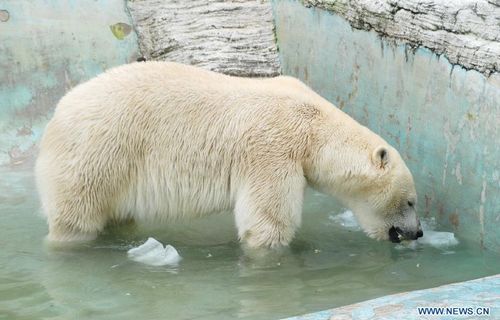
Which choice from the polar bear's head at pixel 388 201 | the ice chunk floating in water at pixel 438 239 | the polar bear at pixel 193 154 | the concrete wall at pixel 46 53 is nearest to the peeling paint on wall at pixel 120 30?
the concrete wall at pixel 46 53

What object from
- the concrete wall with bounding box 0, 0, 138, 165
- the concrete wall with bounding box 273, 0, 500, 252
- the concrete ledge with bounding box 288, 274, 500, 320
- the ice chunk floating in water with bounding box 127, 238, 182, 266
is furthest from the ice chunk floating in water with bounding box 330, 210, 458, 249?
the concrete wall with bounding box 0, 0, 138, 165

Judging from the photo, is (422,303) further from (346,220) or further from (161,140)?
(346,220)

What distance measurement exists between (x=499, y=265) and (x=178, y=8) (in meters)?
4.87

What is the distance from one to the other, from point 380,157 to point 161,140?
5.14 ft

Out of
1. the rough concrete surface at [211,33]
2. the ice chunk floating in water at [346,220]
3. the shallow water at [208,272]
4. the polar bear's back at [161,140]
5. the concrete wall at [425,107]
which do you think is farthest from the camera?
the rough concrete surface at [211,33]

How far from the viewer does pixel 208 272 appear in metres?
6.03

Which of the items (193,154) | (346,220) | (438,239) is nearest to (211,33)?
(346,220)

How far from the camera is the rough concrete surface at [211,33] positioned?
29.9 ft

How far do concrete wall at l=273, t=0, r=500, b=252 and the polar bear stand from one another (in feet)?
Answer: 1.93

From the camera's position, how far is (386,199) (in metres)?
6.42

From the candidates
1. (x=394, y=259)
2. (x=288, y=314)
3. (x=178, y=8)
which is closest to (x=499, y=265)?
(x=394, y=259)

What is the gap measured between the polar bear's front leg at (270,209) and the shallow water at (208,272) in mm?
180

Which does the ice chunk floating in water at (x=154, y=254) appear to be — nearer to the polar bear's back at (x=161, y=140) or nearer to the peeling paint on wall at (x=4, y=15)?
the polar bear's back at (x=161, y=140)

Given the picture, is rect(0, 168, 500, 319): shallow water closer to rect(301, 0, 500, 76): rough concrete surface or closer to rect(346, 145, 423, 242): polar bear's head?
rect(346, 145, 423, 242): polar bear's head
